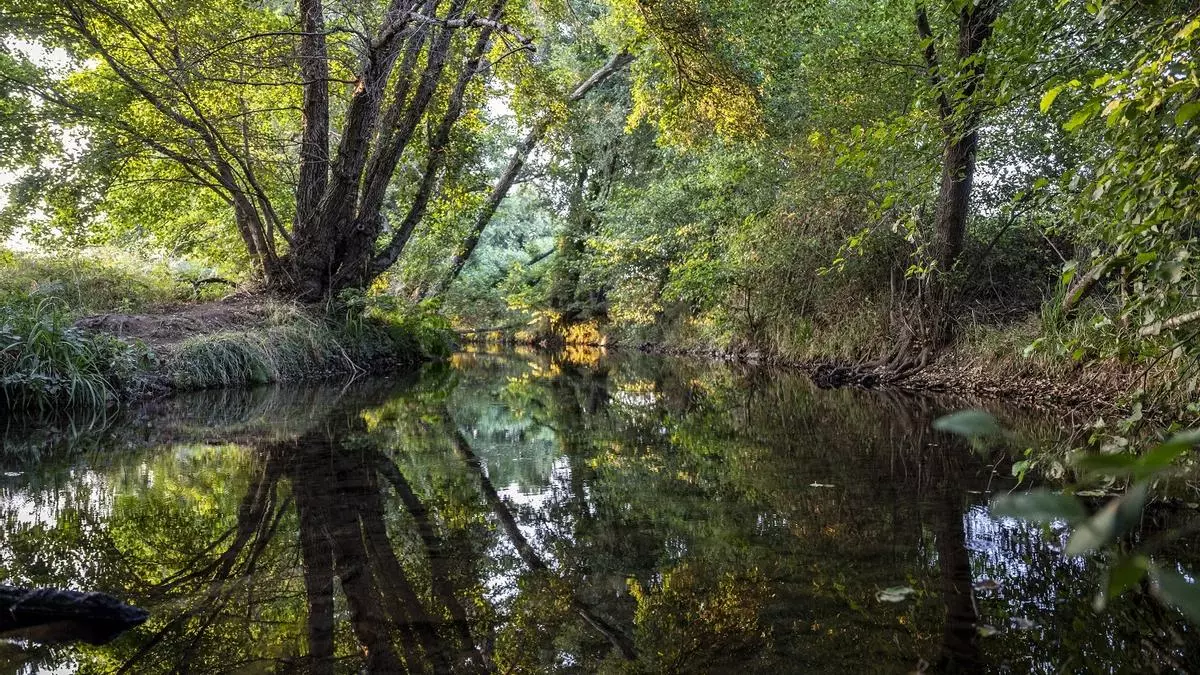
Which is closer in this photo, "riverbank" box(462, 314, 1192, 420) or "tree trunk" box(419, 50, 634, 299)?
"riverbank" box(462, 314, 1192, 420)

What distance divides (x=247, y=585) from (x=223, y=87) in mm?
8439

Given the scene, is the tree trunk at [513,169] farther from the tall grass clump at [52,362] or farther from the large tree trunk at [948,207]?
the tall grass clump at [52,362]

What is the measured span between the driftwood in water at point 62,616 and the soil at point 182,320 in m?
6.18

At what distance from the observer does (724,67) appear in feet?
29.5

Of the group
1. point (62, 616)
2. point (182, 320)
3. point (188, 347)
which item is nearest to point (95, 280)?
point (182, 320)

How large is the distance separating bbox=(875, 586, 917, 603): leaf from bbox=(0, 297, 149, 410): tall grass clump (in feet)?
21.2

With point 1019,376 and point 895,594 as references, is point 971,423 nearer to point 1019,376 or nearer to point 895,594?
point 895,594

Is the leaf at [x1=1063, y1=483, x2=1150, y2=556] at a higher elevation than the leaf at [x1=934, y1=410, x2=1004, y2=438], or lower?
lower

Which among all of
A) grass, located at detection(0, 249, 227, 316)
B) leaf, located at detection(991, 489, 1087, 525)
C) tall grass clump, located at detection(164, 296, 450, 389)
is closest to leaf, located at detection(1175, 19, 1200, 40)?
leaf, located at detection(991, 489, 1087, 525)

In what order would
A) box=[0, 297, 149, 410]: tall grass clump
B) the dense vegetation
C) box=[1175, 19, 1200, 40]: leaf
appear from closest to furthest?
box=[1175, 19, 1200, 40]: leaf < box=[0, 297, 149, 410]: tall grass clump < the dense vegetation

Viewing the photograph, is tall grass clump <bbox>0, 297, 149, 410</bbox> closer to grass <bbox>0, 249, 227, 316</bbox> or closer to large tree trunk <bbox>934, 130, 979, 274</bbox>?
grass <bbox>0, 249, 227, 316</bbox>

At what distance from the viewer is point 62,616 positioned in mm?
1754

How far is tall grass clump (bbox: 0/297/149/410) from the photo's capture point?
5.50 meters

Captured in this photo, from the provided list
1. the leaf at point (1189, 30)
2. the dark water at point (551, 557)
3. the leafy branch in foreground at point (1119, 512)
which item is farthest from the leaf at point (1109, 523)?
the leaf at point (1189, 30)
